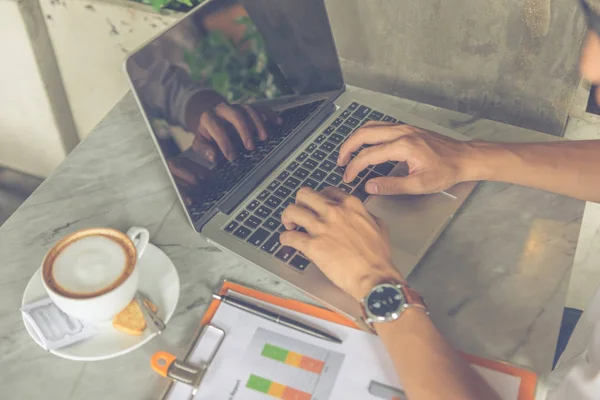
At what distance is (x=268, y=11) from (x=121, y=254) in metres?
0.43

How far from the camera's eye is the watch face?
74cm

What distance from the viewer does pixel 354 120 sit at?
3.40 feet

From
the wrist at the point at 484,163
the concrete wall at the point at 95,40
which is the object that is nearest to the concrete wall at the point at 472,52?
the wrist at the point at 484,163

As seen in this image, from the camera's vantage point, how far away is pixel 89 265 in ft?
2.45

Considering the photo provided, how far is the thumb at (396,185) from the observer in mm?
891

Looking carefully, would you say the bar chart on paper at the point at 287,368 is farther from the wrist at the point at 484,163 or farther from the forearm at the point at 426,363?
the wrist at the point at 484,163

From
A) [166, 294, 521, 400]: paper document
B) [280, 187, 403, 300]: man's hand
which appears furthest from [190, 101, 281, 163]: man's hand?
[166, 294, 521, 400]: paper document

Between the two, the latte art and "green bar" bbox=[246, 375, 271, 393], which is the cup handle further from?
"green bar" bbox=[246, 375, 271, 393]

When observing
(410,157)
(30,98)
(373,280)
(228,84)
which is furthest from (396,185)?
(30,98)

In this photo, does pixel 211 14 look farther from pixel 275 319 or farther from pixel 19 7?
pixel 19 7

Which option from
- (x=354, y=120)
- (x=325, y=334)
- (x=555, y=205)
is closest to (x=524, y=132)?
(x=555, y=205)

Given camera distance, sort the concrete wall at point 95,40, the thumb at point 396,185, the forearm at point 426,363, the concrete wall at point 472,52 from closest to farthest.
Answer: the forearm at point 426,363, the thumb at point 396,185, the concrete wall at point 472,52, the concrete wall at point 95,40

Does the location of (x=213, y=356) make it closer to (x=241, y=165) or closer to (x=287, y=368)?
(x=287, y=368)

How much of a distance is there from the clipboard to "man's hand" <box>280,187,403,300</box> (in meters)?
0.05
